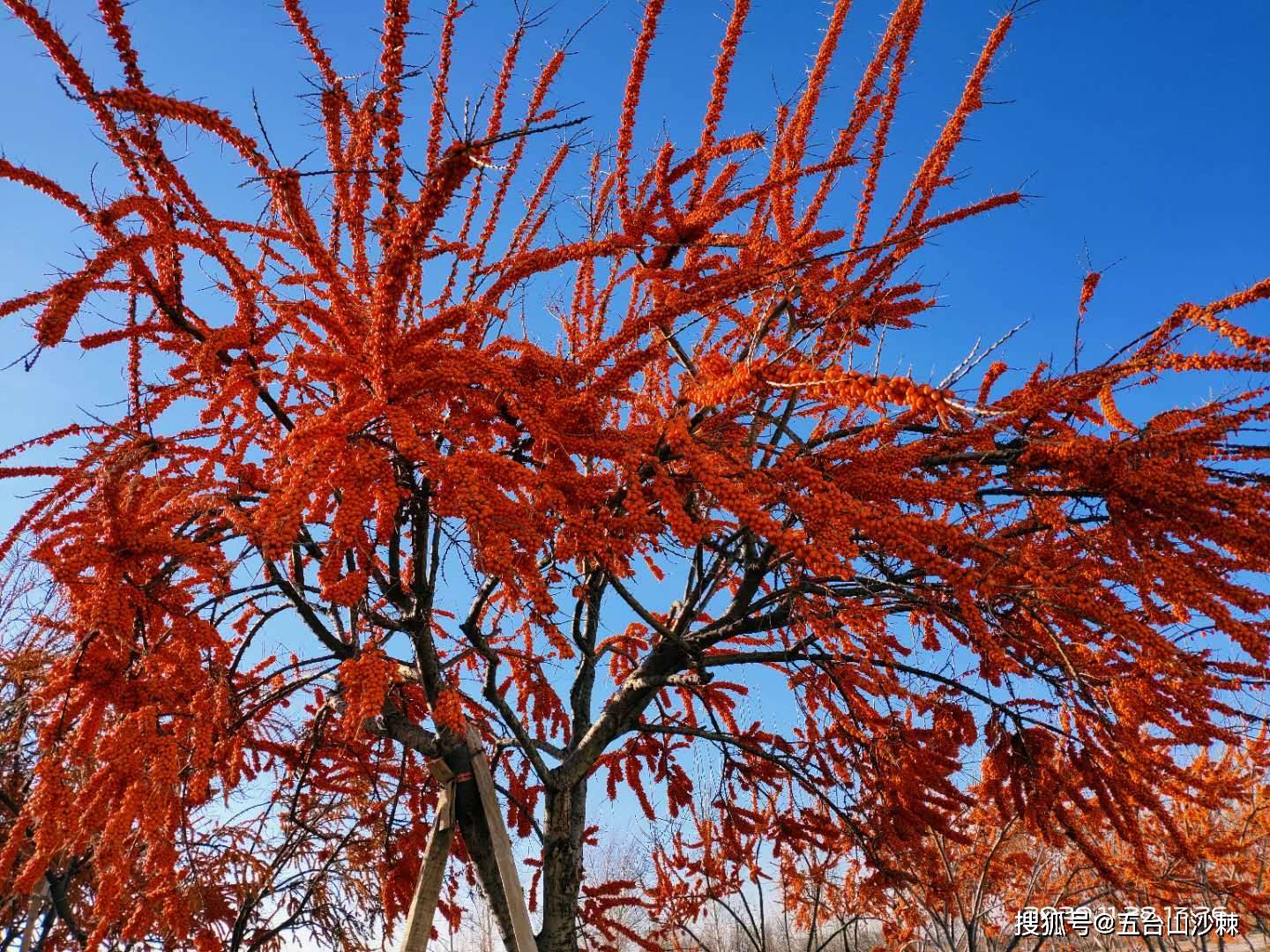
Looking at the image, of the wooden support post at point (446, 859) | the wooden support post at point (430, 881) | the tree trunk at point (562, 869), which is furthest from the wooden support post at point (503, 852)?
the tree trunk at point (562, 869)

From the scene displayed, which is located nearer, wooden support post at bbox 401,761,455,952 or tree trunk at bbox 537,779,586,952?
wooden support post at bbox 401,761,455,952

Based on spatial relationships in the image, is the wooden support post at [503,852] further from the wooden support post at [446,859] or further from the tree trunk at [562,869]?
the tree trunk at [562,869]

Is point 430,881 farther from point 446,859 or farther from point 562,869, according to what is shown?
point 562,869

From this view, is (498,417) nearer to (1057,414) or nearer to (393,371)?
(393,371)

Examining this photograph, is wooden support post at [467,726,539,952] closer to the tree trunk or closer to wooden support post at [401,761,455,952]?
wooden support post at [401,761,455,952]

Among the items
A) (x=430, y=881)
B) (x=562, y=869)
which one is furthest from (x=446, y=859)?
(x=562, y=869)

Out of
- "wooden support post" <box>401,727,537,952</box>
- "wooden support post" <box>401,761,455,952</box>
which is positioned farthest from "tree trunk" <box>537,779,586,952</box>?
"wooden support post" <box>401,761,455,952</box>

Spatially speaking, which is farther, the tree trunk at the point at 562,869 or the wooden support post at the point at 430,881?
the tree trunk at the point at 562,869

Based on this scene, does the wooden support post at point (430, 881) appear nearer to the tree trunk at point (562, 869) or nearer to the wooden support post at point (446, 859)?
the wooden support post at point (446, 859)

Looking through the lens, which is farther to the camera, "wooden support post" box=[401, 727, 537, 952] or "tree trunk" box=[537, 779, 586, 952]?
"tree trunk" box=[537, 779, 586, 952]

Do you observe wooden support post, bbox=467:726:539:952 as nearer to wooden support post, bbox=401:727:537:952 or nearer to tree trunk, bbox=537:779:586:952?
wooden support post, bbox=401:727:537:952

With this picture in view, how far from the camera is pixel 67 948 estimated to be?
8.48 metres

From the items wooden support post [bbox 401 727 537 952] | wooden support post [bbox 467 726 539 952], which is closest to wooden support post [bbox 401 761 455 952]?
wooden support post [bbox 401 727 537 952]

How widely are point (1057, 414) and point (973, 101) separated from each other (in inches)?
83.9
